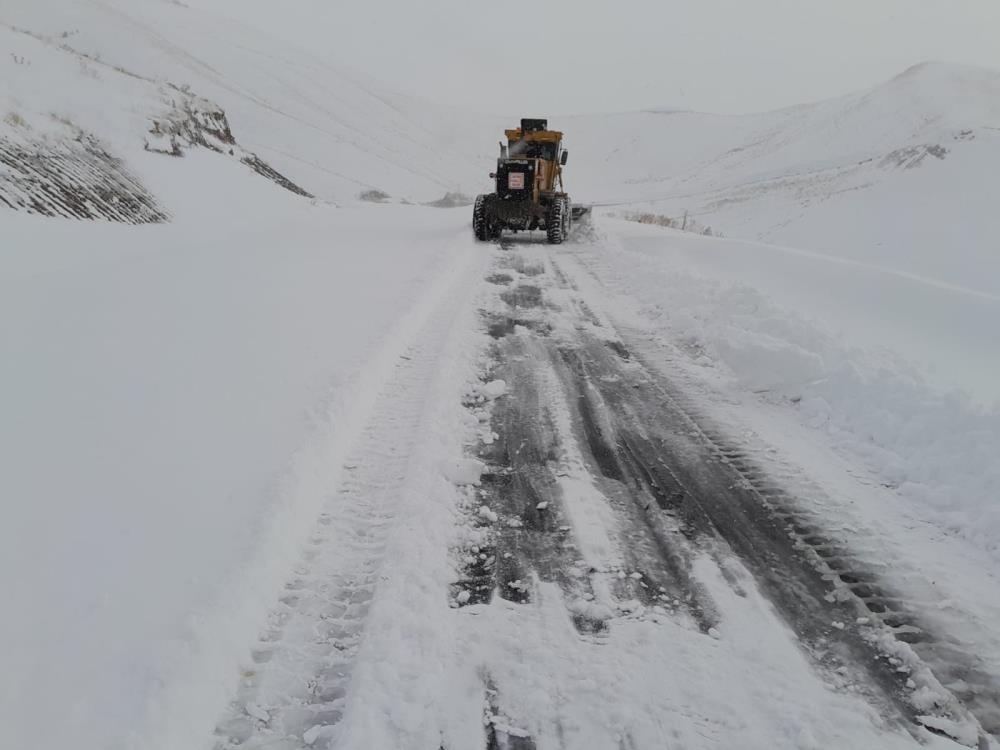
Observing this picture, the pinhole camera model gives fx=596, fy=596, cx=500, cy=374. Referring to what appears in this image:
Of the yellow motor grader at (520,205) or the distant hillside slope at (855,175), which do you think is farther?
the distant hillside slope at (855,175)

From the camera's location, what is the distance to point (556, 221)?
571 inches

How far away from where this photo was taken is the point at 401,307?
→ 7.01 meters

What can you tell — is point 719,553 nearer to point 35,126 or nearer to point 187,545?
point 187,545

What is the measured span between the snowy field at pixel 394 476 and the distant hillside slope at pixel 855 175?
30.4ft

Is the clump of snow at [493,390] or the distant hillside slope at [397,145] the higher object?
the distant hillside slope at [397,145]

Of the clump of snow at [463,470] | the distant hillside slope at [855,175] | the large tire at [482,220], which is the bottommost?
the clump of snow at [463,470]

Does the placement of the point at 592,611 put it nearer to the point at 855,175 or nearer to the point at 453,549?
the point at 453,549

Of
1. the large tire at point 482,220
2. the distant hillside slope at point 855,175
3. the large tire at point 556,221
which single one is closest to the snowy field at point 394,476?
the large tire at point 556,221

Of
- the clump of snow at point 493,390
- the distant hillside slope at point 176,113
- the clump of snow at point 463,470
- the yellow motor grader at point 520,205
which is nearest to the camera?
the clump of snow at point 463,470

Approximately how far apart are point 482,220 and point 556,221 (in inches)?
71.0

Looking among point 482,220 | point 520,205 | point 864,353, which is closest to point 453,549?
point 864,353

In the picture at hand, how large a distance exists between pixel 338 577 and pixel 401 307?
454 cm

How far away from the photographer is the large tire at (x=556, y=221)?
14.5m

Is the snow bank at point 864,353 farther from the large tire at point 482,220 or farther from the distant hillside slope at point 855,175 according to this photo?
the distant hillside slope at point 855,175
